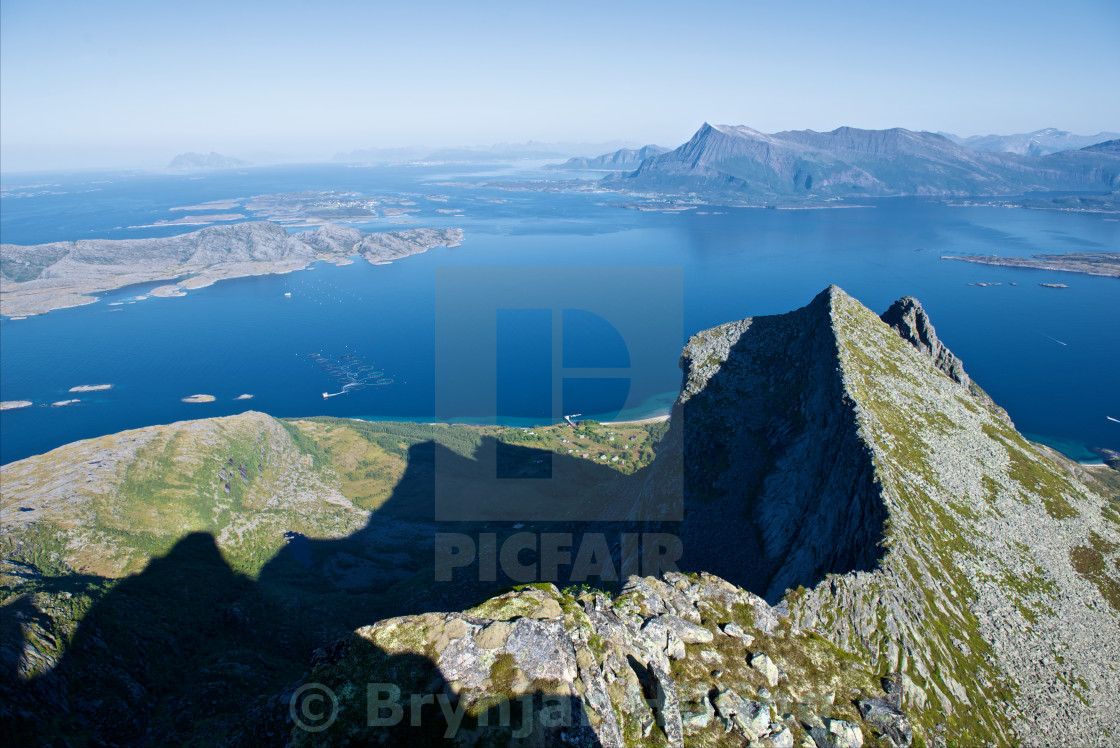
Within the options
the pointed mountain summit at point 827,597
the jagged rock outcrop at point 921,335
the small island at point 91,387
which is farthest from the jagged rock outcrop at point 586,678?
the small island at point 91,387

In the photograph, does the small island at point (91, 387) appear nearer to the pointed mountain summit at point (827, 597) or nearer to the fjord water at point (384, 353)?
the fjord water at point (384, 353)

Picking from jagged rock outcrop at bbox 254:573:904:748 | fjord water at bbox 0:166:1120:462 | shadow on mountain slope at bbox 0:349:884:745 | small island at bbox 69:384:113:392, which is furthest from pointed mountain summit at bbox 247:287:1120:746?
small island at bbox 69:384:113:392

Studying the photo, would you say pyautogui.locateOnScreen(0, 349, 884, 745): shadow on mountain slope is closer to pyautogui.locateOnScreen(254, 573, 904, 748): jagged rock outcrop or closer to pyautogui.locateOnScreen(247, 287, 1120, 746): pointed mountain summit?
pyautogui.locateOnScreen(247, 287, 1120, 746): pointed mountain summit

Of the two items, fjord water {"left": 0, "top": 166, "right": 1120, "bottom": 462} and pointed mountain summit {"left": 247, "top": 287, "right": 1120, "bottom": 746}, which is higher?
pointed mountain summit {"left": 247, "top": 287, "right": 1120, "bottom": 746}

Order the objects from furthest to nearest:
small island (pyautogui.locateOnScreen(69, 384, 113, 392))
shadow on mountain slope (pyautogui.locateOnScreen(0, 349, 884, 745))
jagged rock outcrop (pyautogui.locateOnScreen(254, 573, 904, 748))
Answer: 1. small island (pyautogui.locateOnScreen(69, 384, 113, 392))
2. shadow on mountain slope (pyautogui.locateOnScreen(0, 349, 884, 745))
3. jagged rock outcrop (pyautogui.locateOnScreen(254, 573, 904, 748))

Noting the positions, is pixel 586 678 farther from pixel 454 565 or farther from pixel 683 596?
pixel 454 565

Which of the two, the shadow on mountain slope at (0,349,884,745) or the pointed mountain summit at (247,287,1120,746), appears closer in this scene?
the pointed mountain summit at (247,287,1120,746)

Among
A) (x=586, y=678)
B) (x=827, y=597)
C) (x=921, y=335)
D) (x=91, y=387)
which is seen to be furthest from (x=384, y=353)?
(x=586, y=678)

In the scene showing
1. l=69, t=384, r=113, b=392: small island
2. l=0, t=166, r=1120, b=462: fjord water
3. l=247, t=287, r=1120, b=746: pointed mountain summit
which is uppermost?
l=247, t=287, r=1120, b=746: pointed mountain summit
